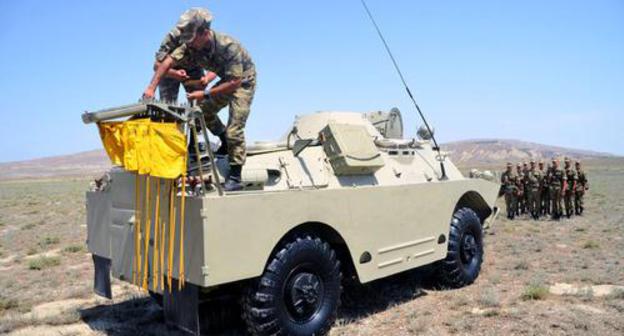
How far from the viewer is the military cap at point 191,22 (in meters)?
4.80

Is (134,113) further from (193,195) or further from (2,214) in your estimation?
(2,214)

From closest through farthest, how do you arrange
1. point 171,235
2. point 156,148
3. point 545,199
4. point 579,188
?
point 156,148
point 171,235
point 579,188
point 545,199

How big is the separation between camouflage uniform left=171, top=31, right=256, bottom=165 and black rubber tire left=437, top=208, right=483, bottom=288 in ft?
10.5

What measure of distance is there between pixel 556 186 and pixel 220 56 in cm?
1267

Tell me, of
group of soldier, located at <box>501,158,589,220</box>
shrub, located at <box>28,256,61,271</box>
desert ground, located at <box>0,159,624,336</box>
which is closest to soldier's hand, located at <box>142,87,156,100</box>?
desert ground, located at <box>0,159,624,336</box>

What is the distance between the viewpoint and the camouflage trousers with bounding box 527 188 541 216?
15.1 m

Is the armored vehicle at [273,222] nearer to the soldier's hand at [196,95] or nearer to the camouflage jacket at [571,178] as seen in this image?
the soldier's hand at [196,95]

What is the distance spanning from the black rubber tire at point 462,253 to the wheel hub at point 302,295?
8.28ft

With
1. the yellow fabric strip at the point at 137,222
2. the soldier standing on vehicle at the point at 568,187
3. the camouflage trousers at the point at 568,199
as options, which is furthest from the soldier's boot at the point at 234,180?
the camouflage trousers at the point at 568,199

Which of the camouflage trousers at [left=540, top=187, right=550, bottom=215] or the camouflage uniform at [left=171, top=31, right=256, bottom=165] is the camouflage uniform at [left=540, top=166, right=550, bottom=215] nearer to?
the camouflage trousers at [left=540, top=187, right=550, bottom=215]

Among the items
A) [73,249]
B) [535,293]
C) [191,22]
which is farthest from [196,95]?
[73,249]

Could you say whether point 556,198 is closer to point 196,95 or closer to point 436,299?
point 436,299

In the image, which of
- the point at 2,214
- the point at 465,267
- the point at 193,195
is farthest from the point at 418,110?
the point at 2,214

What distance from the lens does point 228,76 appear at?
5.17 meters
